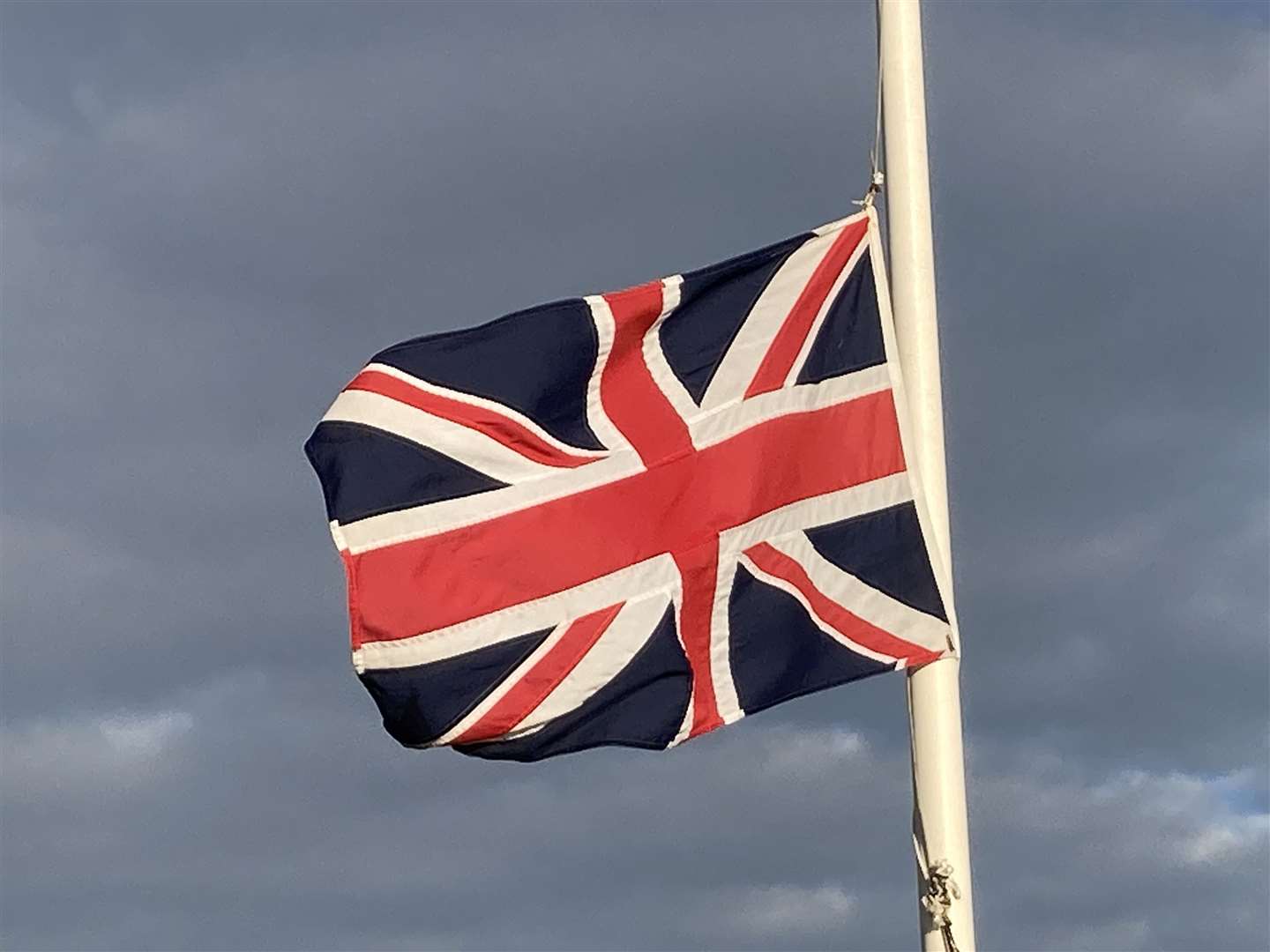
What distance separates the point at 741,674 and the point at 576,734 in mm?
1017

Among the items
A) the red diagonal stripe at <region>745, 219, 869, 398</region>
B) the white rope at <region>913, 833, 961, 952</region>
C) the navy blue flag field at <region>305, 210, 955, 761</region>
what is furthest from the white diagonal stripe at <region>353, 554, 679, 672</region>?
the white rope at <region>913, 833, 961, 952</region>

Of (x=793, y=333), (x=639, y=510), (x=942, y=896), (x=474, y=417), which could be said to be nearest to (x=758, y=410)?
(x=793, y=333)

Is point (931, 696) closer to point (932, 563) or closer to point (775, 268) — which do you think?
point (932, 563)

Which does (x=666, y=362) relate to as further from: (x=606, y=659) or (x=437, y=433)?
(x=606, y=659)

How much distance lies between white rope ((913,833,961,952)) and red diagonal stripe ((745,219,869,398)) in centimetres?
323

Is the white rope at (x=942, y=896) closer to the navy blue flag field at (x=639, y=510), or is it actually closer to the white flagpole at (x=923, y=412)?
the white flagpole at (x=923, y=412)

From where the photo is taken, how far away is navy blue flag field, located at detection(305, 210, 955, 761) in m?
12.8

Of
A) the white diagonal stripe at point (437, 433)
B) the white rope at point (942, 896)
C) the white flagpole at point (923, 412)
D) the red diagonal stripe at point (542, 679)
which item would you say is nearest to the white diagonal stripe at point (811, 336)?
the white flagpole at point (923, 412)

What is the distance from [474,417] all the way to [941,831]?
12.5ft

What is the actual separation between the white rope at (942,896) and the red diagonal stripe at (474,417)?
340 centimetres

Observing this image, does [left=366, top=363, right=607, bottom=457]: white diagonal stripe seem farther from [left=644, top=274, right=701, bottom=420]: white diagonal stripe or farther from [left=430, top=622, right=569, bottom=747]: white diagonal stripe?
[left=430, top=622, right=569, bottom=747]: white diagonal stripe

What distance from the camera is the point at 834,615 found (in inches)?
507

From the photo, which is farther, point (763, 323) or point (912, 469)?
point (763, 323)

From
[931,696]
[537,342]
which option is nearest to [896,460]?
[931,696]
